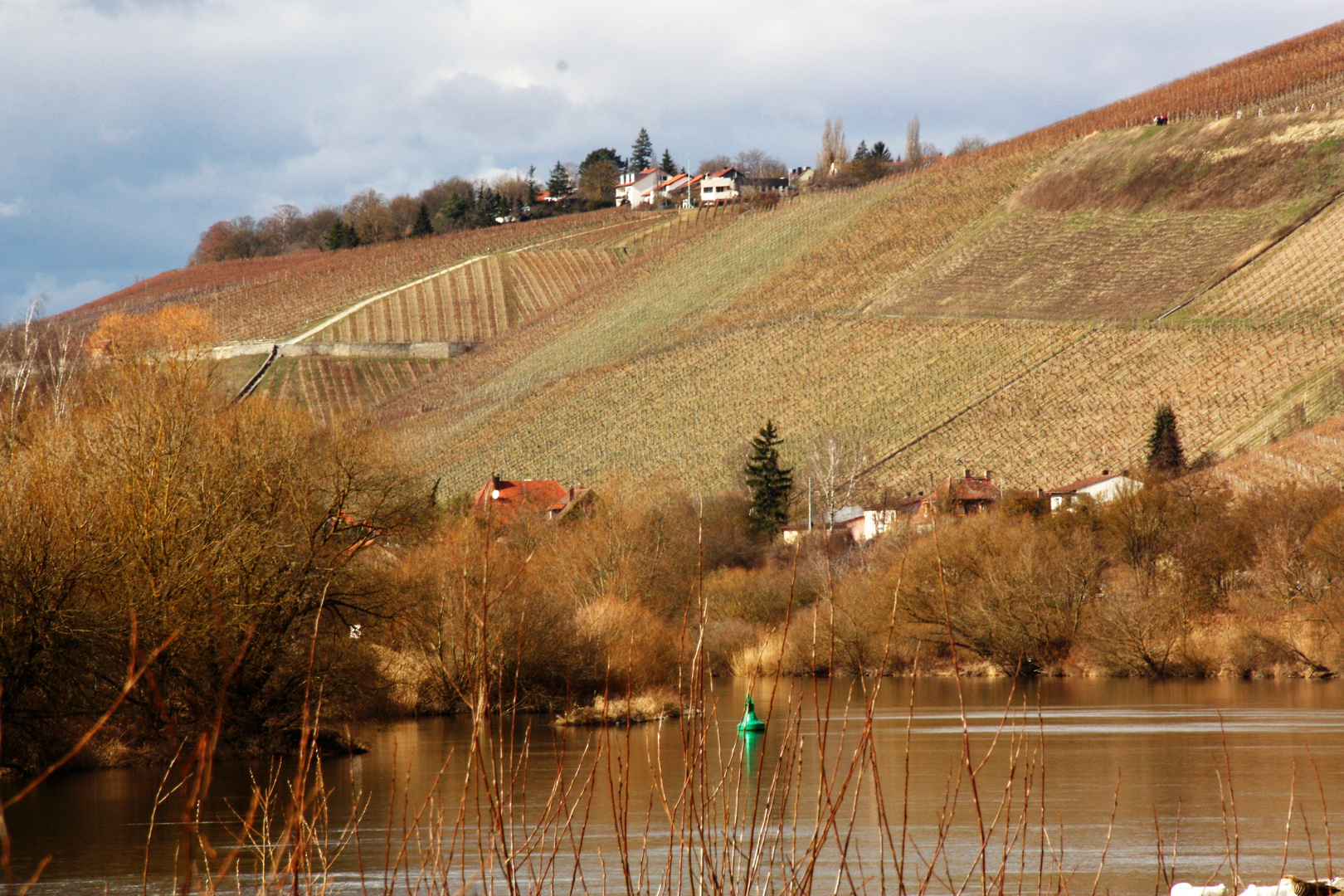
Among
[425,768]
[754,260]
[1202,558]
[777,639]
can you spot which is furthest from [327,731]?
[754,260]

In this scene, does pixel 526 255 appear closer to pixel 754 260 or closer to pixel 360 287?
pixel 360 287

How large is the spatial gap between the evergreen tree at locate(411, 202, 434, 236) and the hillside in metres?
14.1

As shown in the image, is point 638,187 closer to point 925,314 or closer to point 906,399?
point 925,314

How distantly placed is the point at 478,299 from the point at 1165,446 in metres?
78.4

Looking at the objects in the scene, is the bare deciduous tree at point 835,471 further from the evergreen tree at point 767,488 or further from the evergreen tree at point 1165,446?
the evergreen tree at point 1165,446

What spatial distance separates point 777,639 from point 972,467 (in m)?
24.5

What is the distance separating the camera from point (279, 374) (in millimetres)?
101250

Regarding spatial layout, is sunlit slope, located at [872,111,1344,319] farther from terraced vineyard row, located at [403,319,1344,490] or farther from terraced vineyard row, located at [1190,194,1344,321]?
terraced vineyard row, located at [403,319,1344,490]

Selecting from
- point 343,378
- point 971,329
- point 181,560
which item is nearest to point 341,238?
point 343,378

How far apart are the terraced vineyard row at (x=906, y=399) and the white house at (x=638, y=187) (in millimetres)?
81701

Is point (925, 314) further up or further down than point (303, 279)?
further down

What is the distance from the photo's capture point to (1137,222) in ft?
312

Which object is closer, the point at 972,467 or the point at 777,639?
the point at 777,639

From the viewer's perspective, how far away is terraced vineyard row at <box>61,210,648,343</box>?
122875 mm
